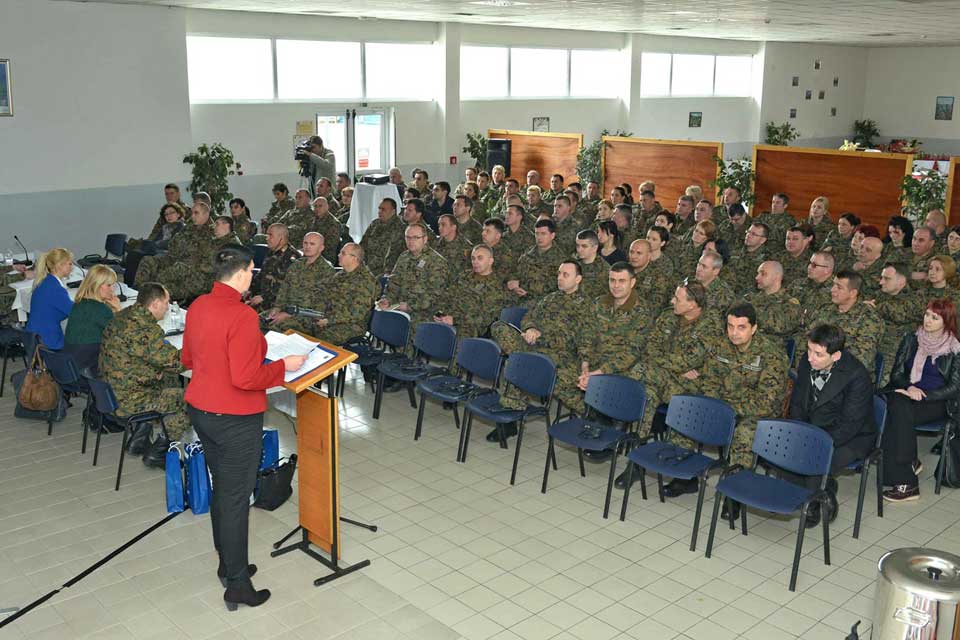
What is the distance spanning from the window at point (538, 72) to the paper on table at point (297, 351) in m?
14.8

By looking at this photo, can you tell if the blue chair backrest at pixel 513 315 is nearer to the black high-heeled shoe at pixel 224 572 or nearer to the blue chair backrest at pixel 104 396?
the blue chair backrest at pixel 104 396

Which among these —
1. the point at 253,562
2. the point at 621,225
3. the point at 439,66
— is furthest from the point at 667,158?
the point at 253,562

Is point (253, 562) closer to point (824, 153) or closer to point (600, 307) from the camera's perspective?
point (600, 307)

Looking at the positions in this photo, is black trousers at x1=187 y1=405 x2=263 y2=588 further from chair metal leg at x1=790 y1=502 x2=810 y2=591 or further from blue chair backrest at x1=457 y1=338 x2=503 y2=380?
chair metal leg at x1=790 y1=502 x2=810 y2=591

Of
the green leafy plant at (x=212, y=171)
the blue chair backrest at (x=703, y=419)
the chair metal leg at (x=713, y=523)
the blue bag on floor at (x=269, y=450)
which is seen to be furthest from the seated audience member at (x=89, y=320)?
the green leafy plant at (x=212, y=171)

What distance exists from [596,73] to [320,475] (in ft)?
54.8

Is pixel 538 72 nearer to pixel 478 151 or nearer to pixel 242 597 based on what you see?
pixel 478 151

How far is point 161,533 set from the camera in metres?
5.75

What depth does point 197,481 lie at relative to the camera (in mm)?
5922

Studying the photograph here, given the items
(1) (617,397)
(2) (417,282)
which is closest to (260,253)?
(2) (417,282)

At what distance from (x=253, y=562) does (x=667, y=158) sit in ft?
33.8

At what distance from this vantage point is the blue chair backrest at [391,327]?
7926mm

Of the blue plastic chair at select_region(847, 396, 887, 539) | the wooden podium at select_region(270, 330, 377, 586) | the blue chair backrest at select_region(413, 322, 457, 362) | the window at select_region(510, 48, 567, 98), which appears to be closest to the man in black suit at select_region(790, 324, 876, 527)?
the blue plastic chair at select_region(847, 396, 887, 539)

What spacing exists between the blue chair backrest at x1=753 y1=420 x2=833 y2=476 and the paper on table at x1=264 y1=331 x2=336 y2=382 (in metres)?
2.64
